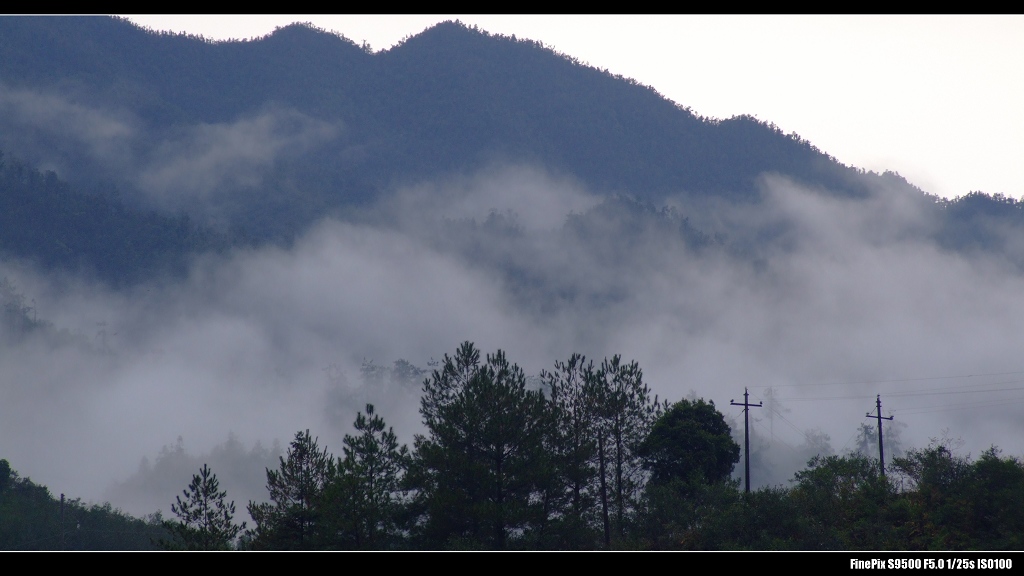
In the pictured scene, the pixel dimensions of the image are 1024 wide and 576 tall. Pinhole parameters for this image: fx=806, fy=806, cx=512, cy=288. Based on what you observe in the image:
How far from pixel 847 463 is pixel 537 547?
17.1 meters

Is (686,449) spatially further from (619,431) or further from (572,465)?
(572,465)

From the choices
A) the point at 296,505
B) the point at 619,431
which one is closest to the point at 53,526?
the point at 296,505

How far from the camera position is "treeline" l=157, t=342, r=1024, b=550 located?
27.7 metres

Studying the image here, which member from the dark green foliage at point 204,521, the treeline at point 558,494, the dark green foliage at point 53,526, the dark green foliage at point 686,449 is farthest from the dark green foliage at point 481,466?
the dark green foliage at point 53,526

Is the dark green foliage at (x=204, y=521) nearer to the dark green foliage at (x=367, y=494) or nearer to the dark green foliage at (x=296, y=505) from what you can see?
the dark green foliage at (x=296, y=505)

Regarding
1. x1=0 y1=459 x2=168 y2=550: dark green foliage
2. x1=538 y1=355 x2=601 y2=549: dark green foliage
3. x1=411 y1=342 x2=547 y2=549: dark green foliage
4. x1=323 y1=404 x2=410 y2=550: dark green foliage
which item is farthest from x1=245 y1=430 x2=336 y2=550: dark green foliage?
x1=0 y1=459 x2=168 y2=550: dark green foliage

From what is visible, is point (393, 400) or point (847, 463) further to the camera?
point (393, 400)

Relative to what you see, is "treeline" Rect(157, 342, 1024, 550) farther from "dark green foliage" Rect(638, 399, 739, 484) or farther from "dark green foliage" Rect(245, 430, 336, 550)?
"dark green foliage" Rect(638, 399, 739, 484)
